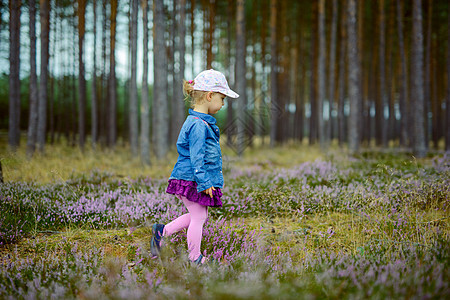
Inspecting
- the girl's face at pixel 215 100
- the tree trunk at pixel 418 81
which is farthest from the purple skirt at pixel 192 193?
the tree trunk at pixel 418 81

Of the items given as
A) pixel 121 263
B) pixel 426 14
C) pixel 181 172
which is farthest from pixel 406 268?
pixel 426 14

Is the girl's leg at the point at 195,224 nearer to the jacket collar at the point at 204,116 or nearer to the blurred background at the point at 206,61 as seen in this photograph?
the jacket collar at the point at 204,116

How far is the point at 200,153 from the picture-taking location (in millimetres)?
3008

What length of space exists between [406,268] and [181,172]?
2.36m

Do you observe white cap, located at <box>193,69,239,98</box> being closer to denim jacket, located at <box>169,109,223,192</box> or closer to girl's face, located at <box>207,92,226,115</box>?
girl's face, located at <box>207,92,226,115</box>

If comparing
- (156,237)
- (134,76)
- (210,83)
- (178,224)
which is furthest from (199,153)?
(134,76)

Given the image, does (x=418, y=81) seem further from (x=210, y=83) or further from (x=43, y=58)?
(x=43, y=58)

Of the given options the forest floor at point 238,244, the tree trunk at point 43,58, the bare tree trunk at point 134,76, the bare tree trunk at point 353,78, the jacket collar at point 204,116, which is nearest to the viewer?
the forest floor at point 238,244

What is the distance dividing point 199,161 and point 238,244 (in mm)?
1320

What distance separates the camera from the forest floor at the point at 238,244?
2338mm

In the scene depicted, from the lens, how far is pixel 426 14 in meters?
16.7

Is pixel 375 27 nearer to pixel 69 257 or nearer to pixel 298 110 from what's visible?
pixel 298 110

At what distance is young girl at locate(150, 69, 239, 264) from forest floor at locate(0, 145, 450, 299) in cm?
33

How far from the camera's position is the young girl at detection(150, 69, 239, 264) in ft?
9.91
